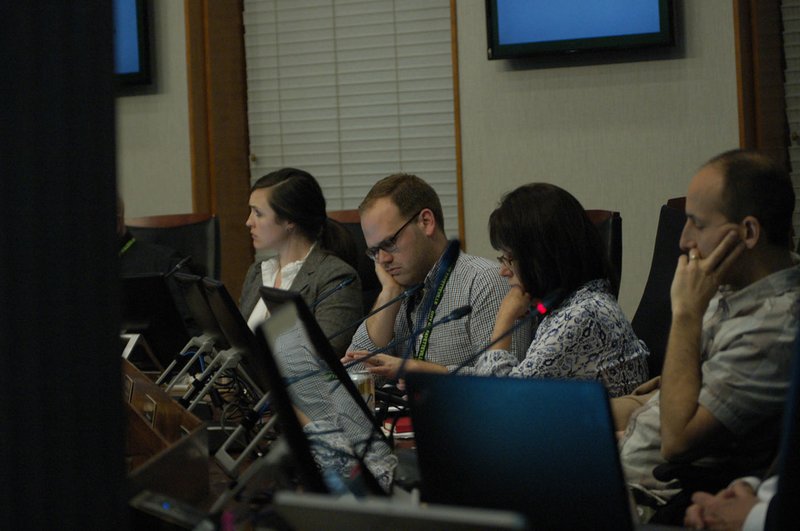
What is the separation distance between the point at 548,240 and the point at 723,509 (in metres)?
0.84

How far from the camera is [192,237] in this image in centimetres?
386

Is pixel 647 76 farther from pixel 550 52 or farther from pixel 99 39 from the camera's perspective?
pixel 99 39

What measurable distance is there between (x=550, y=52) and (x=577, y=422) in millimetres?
3340

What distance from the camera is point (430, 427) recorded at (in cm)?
118

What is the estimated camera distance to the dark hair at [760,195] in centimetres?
165

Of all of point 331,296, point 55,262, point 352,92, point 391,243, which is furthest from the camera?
point 352,92

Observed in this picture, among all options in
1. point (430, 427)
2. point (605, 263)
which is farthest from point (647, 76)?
point (430, 427)

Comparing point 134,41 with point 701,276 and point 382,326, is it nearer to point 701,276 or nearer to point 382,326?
point 382,326

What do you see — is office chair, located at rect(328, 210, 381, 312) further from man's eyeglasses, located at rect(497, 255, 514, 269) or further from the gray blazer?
man's eyeglasses, located at rect(497, 255, 514, 269)

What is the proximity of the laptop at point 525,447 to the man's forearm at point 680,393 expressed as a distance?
Result: 1.74 ft

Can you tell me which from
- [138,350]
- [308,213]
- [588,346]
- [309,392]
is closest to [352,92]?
[308,213]

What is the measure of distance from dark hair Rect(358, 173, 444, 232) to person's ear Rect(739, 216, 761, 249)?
119 centimetres

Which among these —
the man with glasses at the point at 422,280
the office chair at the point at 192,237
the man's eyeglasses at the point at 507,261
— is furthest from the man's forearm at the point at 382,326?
the office chair at the point at 192,237

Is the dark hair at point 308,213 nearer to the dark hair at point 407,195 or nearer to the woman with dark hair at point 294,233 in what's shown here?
the woman with dark hair at point 294,233
